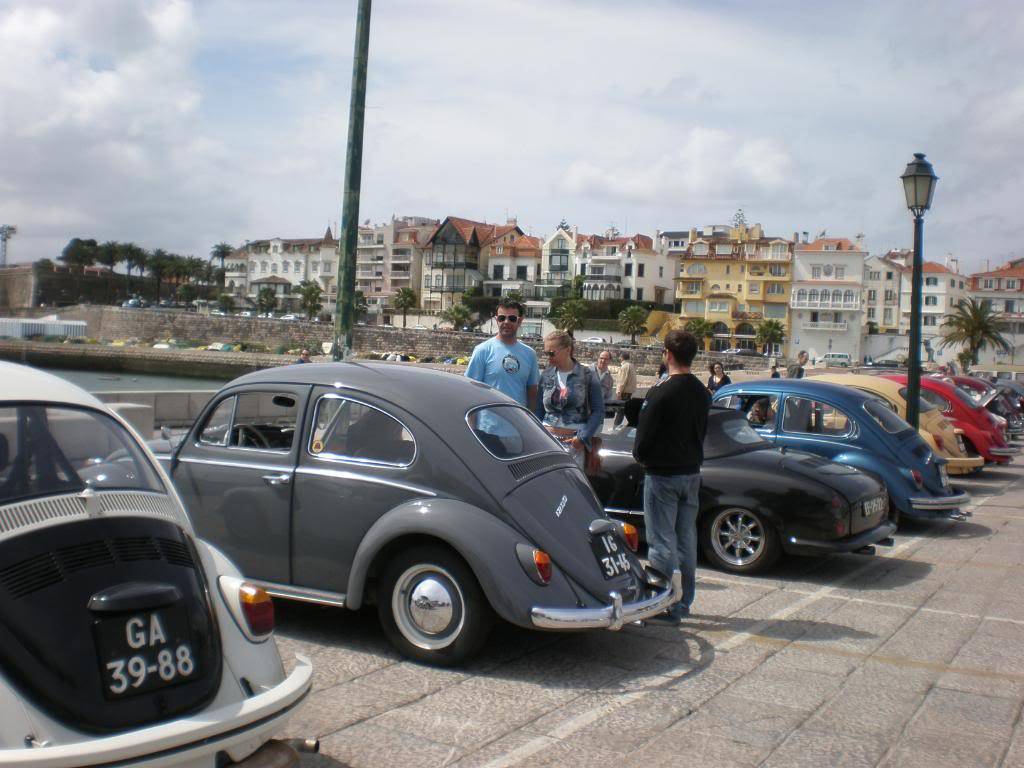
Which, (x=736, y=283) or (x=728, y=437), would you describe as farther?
(x=736, y=283)

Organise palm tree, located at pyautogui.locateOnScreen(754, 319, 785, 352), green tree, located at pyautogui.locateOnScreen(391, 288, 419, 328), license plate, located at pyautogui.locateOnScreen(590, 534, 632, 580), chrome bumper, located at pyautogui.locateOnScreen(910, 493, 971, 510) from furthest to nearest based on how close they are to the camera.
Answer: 1. green tree, located at pyautogui.locateOnScreen(391, 288, 419, 328)
2. palm tree, located at pyautogui.locateOnScreen(754, 319, 785, 352)
3. chrome bumper, located at pyautogui.locateOnScreen(910, 493, 971, 510)
4. license plate, located at pyautogui.locateOnScreen(590, 534, 632, 580)

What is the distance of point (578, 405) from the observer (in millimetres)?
8289

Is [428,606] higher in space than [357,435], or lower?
lower

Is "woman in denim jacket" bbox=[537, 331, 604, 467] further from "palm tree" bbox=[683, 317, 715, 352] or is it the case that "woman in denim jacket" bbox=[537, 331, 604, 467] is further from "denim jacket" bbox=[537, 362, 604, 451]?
"palm tree" bbox=[683, 317, 715, 352]

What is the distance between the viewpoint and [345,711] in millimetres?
4855

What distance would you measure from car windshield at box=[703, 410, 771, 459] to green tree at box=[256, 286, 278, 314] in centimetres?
14026

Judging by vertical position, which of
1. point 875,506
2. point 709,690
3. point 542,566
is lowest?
point 709,690

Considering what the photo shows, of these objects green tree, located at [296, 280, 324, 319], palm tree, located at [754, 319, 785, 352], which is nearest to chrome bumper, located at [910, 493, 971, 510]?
palm tree, located at [754, 319, 785, 352]

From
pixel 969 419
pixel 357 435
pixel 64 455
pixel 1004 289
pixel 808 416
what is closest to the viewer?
pixel 64 455

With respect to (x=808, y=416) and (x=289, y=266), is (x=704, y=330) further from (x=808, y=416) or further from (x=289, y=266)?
(x=808, y=416)

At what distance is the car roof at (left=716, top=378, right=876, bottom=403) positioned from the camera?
1095 cm

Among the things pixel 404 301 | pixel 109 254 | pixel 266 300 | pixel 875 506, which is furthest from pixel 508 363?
pixel 109 254

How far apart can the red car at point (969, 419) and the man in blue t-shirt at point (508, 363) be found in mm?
9489

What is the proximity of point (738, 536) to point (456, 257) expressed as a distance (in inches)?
4781
